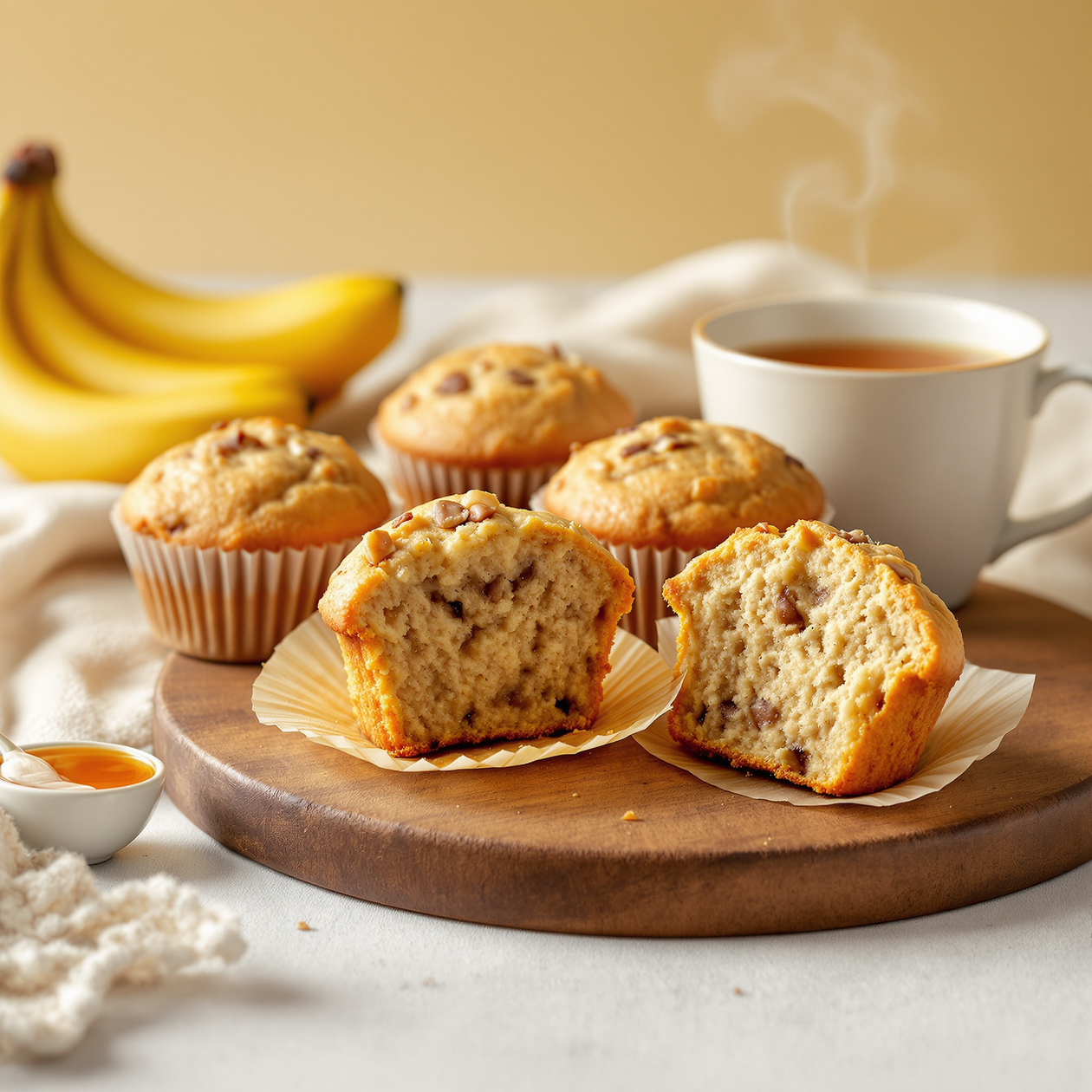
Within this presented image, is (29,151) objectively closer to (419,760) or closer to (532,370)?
(532,370)

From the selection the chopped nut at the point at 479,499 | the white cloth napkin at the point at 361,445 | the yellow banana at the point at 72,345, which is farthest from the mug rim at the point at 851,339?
the yellow banana at the point at 72,345

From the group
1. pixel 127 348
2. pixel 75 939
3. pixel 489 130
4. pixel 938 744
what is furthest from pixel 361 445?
pixel 489 130

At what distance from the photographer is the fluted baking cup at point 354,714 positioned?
2.34 m

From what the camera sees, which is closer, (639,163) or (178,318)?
(178,318)

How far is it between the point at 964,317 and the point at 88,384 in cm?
262

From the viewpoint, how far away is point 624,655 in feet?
8.79

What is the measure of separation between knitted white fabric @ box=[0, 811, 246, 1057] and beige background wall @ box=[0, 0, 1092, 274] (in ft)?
21.4

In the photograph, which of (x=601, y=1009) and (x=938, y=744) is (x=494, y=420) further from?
(x=601, y=1009)

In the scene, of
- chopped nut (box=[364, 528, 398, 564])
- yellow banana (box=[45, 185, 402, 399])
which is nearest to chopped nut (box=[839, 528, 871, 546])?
chopped nut (box=[364, 528, 398, 564])

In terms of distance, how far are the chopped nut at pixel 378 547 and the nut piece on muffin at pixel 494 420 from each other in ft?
3.24

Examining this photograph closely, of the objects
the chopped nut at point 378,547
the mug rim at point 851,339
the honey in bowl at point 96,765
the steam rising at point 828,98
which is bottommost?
the honey in bowl at point 96,765

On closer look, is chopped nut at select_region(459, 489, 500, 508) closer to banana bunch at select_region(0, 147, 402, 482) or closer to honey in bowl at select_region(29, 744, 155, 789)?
honey in bowl at select_region(29, 744, 155, 789)

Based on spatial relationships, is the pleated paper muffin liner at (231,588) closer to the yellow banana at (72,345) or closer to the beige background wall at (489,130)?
the yellow banana at (72,345)

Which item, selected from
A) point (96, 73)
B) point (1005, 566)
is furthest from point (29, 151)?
point (96, 73)
